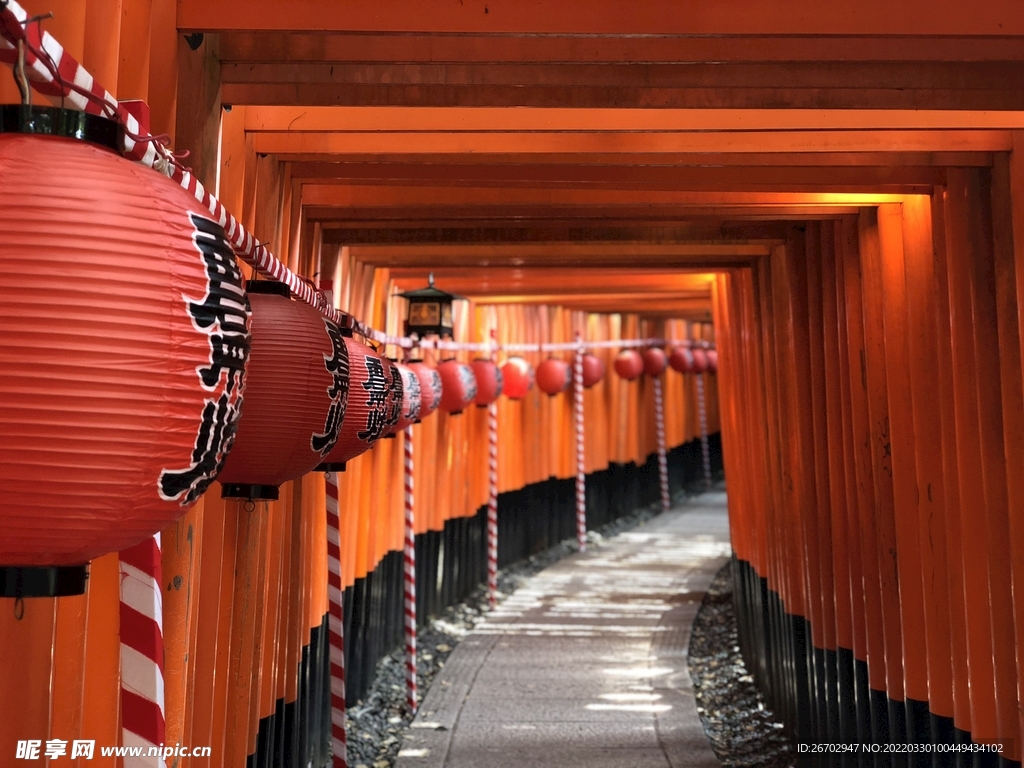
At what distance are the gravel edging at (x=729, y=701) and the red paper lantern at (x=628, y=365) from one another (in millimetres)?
5061

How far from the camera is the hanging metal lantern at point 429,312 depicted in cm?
767

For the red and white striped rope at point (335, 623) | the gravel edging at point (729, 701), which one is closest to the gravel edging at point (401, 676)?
the red and white striped rope at point (335, 623)

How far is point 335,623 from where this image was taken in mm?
5625

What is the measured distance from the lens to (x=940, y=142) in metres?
4.01

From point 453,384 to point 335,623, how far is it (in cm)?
317

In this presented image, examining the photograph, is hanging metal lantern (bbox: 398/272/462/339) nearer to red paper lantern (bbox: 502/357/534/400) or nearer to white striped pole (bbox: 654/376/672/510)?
red paper lantern (bbox: 502/357/534/400)

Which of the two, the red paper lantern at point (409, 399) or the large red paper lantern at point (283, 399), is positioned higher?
the red paper lantern at point (409, 399)

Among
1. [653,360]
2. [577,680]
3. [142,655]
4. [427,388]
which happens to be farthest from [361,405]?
[653,360]

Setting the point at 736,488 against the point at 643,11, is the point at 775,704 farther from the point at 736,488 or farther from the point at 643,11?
the point at 643,11

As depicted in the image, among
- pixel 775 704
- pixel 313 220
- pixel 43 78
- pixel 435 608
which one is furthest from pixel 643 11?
pixel 435 608

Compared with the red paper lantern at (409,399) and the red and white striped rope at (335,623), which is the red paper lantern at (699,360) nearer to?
the red paper lantern at (409,399)

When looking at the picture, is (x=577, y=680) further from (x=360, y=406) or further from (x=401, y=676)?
(x=360, y=406)

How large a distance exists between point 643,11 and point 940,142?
70.8 inches

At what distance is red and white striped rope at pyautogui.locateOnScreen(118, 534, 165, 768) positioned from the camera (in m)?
2.16
